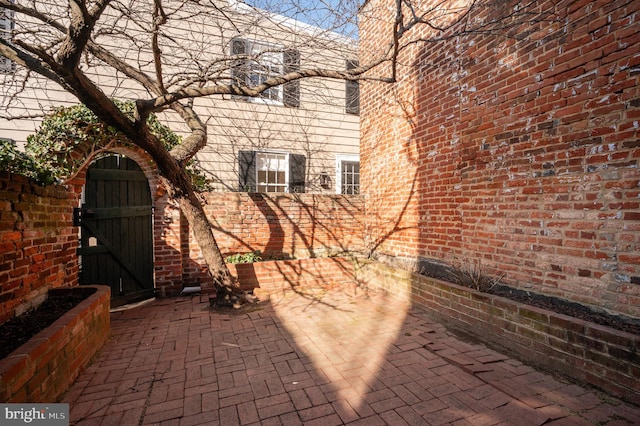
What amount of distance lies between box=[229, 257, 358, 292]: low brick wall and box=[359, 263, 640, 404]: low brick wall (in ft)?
6.47

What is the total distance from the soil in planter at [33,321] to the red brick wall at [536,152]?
4.64 meters

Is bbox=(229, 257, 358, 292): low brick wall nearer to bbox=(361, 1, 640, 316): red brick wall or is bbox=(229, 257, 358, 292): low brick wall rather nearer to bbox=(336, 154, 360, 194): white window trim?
bbox=(361, 1, 640, 316): red brick wall

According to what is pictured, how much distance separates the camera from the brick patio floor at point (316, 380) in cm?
Result: 209

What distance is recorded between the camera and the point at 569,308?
2852 mm

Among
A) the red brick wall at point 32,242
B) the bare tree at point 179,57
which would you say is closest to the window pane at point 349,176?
the bare tree at point 179,57

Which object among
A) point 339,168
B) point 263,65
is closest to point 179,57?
point 263,65

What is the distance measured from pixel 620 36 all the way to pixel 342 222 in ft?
16.1

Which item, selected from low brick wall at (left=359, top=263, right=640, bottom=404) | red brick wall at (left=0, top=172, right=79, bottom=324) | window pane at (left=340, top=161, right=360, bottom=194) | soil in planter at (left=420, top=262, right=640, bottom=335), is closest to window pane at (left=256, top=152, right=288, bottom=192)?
window pane at (left=340, top=161, right=360, bottom=194)

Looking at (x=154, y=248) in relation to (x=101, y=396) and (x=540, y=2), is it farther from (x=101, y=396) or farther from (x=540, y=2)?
(x=540, y=2)

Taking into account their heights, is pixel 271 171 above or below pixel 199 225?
above

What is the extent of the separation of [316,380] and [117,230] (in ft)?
13.2

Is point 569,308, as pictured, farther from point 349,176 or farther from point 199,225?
point 349,176

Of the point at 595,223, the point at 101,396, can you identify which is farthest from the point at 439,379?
the point at 101,396

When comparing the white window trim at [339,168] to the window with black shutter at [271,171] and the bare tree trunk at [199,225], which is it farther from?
the bare tree trunk at [199,225]
